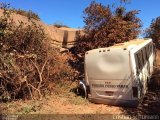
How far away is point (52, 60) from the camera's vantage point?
13508 mm

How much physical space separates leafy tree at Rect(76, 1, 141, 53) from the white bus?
247 inches

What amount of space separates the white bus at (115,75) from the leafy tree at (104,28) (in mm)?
6271

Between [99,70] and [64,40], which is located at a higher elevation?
A: [64,40]

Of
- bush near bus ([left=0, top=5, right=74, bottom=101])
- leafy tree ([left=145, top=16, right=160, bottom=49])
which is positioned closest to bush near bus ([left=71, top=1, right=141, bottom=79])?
bush near bus ([left=0, top=5, right=74, bottom=101])

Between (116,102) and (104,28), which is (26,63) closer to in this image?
(116,102)

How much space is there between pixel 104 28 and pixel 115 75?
7793 millimetres

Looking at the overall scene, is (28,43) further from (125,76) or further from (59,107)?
(125,76)

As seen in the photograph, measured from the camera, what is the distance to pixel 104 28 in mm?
17766

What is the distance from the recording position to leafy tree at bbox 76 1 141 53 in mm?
17578

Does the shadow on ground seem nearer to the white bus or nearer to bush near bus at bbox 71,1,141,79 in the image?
the white bus

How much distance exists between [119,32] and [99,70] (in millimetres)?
7233

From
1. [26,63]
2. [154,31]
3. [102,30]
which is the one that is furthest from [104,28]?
[154,31]

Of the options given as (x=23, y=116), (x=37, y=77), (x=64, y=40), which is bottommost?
(x=23, y=116)

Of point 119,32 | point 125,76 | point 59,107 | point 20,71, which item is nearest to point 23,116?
point 59,107
